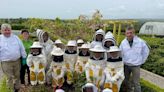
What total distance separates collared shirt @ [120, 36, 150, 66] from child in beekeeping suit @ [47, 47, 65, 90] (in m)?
1.43

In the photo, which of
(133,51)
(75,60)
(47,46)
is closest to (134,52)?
(133,51)

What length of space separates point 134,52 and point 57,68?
1784mm

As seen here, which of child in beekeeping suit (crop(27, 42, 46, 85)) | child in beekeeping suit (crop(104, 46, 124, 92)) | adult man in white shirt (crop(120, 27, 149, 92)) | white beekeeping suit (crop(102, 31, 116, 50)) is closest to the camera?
child in beekeeping suit (crop(104, 46, 124, 92))

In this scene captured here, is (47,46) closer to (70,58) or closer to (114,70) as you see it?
(70,58)

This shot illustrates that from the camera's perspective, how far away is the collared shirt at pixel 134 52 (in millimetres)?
8422

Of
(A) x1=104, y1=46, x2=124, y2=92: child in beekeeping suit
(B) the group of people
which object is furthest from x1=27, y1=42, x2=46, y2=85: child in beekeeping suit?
(A) x1=104, y1=46, x2=124, y2=92: child in beekeeping suit

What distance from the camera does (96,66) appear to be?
8.26 meters

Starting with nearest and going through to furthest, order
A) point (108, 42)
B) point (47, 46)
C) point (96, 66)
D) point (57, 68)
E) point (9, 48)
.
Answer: point (96, 66) < point (108, 42) < point (9, 48) < point (57, 68) < point (47, 46)

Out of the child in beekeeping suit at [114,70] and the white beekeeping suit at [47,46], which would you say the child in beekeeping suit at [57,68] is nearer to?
the white beekeeping suit at [47,46]

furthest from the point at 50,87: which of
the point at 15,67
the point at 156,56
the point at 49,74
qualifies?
the point at 156,56

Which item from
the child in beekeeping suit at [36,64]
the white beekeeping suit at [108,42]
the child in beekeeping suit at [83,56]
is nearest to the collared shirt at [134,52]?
the white beekeeping suit at [108,42]

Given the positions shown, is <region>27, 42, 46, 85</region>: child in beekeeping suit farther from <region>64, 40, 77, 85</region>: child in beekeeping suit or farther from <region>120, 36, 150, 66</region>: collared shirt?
<region>120, 36, 150, 66</region>: collared shirt

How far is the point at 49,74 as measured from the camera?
9.42m

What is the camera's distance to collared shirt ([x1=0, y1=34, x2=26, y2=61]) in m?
9.04
